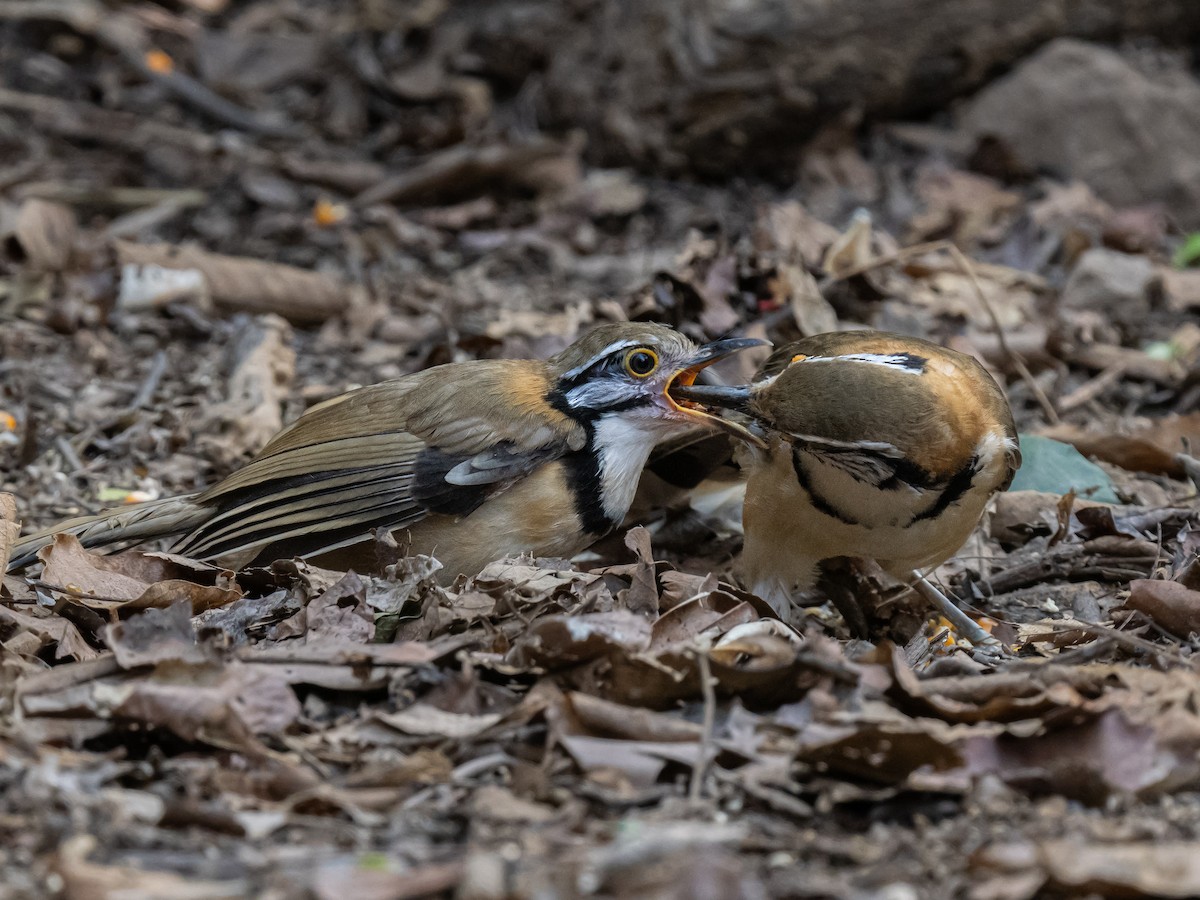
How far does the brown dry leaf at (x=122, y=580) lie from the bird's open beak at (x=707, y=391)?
1.75 meters

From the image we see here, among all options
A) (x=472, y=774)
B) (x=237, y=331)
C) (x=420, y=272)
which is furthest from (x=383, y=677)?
(x=420, y=272)

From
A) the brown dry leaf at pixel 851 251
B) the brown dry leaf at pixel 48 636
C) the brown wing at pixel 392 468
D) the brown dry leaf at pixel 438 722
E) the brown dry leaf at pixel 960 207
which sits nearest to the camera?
the brown dry leaf at pixel 438 722

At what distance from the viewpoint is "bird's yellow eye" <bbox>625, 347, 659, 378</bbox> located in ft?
17.3

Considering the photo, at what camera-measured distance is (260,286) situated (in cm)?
800

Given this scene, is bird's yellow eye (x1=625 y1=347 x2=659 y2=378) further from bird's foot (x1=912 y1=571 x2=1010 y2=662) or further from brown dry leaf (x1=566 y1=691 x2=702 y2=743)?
brown dry leaf (x1=566 y1=691 x2=702 y2=743)

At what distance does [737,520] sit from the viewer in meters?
6.24

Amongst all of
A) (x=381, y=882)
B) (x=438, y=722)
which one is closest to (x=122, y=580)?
(x=438, y=722)

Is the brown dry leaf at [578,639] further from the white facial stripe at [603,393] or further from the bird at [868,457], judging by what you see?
the white facial stripe at [603,393]

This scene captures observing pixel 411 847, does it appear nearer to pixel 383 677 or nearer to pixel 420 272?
pixel 383 677

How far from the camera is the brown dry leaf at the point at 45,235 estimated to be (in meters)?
8.04

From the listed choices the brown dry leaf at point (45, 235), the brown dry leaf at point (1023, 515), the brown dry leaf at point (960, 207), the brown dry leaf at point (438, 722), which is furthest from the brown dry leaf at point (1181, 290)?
the brown dry leaf at point (45, 235)

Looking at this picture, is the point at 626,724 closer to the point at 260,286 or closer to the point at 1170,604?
the point at 1170,604

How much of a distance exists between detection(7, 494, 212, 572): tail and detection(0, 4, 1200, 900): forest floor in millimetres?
312

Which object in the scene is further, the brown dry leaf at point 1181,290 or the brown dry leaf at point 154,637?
the brown dry leaf at point 1181,290
